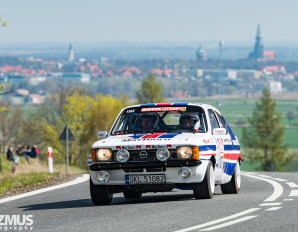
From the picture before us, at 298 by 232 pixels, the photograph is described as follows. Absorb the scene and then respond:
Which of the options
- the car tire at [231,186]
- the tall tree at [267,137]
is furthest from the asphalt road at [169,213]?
the tall tree at [267,137]

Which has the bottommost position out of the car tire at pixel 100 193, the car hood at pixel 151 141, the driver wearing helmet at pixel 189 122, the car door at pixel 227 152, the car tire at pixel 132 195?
the car tire at pixel 132 195

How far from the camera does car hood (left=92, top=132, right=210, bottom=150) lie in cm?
1210

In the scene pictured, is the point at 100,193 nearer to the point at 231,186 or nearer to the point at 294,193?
the point at 231,186

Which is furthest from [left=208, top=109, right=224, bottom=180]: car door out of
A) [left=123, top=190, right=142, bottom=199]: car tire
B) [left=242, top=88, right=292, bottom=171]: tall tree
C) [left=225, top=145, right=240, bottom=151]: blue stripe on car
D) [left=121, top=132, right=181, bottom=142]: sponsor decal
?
[left=242, top=88, right=292, bottom=171]: tall tree

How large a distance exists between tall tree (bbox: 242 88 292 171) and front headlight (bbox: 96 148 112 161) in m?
96.3

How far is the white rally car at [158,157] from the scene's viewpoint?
39.8ft

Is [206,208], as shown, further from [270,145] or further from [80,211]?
[270,145]

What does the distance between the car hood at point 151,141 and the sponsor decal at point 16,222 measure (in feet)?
6.01

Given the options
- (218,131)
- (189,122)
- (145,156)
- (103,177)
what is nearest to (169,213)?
(145,156)

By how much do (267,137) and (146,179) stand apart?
98239 mm

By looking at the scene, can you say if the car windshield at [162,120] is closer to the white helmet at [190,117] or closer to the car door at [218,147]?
the white helmet at [190,117]

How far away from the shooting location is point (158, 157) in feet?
39.7

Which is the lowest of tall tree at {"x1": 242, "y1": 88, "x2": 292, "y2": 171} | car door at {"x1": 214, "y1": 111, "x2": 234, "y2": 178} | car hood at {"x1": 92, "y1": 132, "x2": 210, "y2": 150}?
tall tree at {"x1": 242, "y1": 88, "x2": 292, "y2": 171}

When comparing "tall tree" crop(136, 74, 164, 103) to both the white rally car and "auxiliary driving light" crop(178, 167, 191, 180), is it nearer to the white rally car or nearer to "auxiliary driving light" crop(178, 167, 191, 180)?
the white rally car
